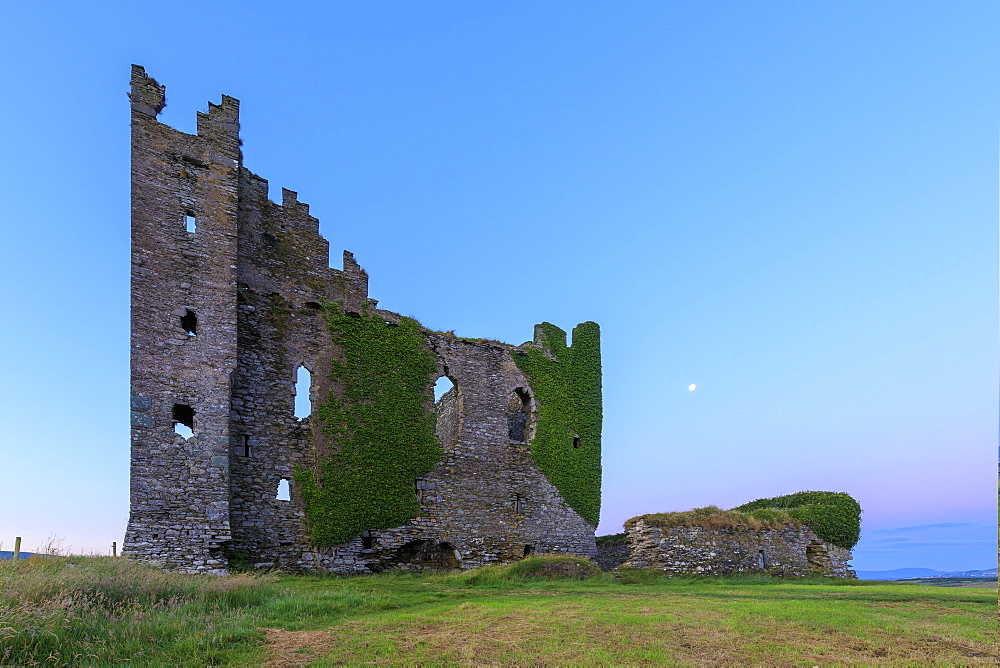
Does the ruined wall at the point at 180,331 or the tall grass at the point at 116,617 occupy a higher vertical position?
the ruined wall at the point at 180,331

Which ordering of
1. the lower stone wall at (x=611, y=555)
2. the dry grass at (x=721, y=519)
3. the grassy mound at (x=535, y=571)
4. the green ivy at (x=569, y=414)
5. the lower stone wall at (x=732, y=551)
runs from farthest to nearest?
the lower stone wall at (x=611, y=555)
the green ivy at (x=569, y=414)
the dry grass at (x=721, y=519)
the lower stone wall at (x=732, y=551)
the grassy mound at (x=535, y=571)

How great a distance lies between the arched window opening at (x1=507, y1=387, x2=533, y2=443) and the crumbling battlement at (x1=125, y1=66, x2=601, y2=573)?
0.42 ft

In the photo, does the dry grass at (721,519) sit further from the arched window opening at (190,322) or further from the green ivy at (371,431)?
the arched window opening at (190,322)

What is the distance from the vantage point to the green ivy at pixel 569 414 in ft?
82.6

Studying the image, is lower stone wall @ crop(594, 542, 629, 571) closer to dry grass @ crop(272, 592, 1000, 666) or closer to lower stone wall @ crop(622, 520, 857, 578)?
lower stone wall @ crop(622, 520, 857, 578)

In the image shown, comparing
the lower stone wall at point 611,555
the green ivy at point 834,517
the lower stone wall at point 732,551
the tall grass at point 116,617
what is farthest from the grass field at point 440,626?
the lower stone wall at point 611,555

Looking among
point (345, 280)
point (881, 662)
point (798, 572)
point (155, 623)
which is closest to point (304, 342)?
point (345, 280)

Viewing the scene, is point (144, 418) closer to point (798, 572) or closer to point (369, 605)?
point (369, 605)

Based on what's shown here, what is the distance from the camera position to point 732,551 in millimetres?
21016

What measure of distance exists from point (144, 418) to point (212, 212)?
6438 mm

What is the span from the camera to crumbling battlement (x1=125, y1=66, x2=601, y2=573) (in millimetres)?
16391

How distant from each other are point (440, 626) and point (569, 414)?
58.1 feet

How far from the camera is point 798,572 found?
21.7 metres

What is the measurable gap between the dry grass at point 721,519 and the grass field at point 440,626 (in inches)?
317
